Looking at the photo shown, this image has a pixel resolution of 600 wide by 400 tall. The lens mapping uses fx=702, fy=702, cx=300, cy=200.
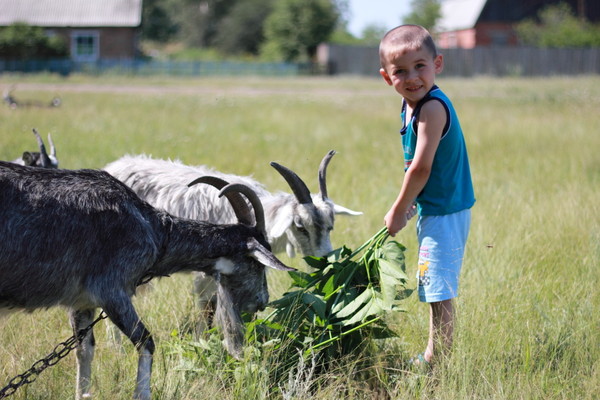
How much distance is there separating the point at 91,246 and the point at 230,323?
3.43 ft

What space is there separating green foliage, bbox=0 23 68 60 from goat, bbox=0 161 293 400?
38.1 m

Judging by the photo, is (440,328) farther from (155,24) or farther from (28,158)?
(155,24)

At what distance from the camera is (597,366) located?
428cm

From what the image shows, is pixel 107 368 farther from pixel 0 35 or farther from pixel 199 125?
pixel 0 35

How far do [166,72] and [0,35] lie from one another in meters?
9.09

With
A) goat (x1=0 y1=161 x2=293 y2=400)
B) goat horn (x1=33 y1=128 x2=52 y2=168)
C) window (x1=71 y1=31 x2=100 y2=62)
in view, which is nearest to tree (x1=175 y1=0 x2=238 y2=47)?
window (x1=71 y1=31 x2=100 y2=62)

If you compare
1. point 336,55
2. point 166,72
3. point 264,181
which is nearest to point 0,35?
point 166,72

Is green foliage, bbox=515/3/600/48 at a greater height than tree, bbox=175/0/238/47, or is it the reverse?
Result: tree, bbox=175/0/238/47

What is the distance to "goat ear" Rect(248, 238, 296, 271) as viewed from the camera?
158 inches

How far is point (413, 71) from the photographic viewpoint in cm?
392

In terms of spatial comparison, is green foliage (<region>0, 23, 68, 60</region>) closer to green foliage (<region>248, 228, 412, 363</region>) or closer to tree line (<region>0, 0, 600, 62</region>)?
tree line (<region>0, 0, 600, 62</region>)

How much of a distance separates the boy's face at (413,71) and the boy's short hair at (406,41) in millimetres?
25

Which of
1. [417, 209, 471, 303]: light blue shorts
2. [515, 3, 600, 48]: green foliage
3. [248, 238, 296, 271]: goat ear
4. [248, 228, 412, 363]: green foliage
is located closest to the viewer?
[248, 238, 296, 271]: goat ear

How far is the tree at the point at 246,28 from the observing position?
231 ft
